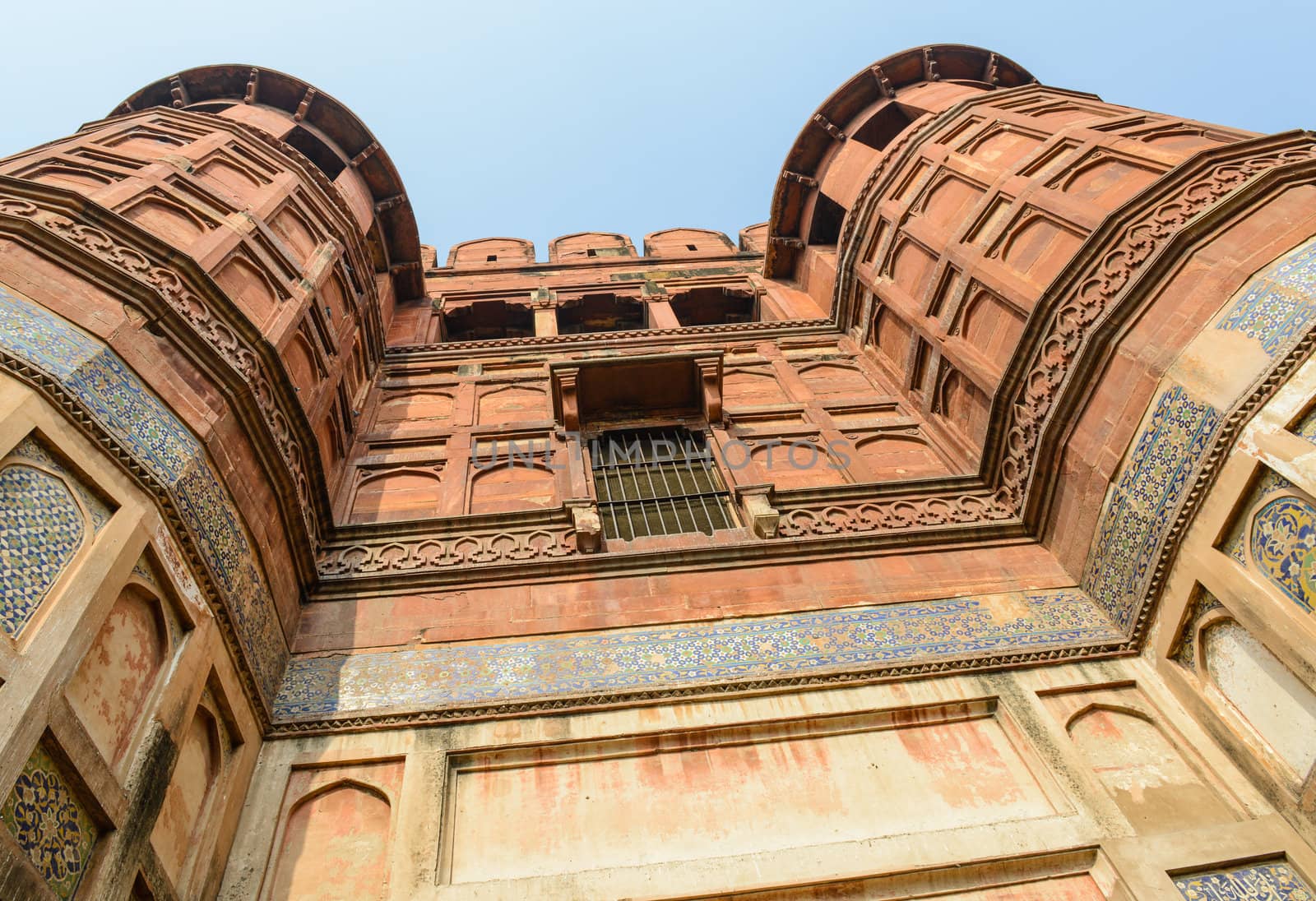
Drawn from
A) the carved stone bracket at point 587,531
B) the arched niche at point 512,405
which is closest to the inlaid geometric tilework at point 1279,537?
the carved stone bracket at point 587,531

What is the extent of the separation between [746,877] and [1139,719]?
3470 millimetres

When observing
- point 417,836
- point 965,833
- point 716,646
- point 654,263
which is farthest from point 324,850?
point 654,263

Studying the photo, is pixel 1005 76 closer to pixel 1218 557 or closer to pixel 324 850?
pixel 1218 557

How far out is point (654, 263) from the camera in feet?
62.3

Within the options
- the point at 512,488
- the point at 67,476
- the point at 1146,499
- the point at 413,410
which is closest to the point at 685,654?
the point at 512,488

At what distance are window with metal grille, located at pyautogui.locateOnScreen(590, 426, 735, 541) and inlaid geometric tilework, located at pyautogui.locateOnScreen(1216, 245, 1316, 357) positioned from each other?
495cm

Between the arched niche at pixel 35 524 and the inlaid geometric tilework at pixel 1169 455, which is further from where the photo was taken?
the inlaid geometric tilework at pixel 1169 455

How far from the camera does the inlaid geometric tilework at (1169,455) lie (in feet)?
21.0

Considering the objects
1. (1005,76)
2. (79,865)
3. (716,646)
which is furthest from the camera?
(1005,76)

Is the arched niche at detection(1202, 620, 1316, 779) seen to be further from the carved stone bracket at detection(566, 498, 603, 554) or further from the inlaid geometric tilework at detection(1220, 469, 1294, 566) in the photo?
the carved stone bracket at detection(566, 498, 603, 554)

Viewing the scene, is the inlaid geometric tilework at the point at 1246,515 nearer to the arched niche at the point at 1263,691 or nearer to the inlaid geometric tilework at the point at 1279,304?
the arched niche at the point at 1263,691

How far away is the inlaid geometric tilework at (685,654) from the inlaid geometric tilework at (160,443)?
660 mm

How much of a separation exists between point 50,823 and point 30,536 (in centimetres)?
148

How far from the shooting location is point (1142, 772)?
634cm
